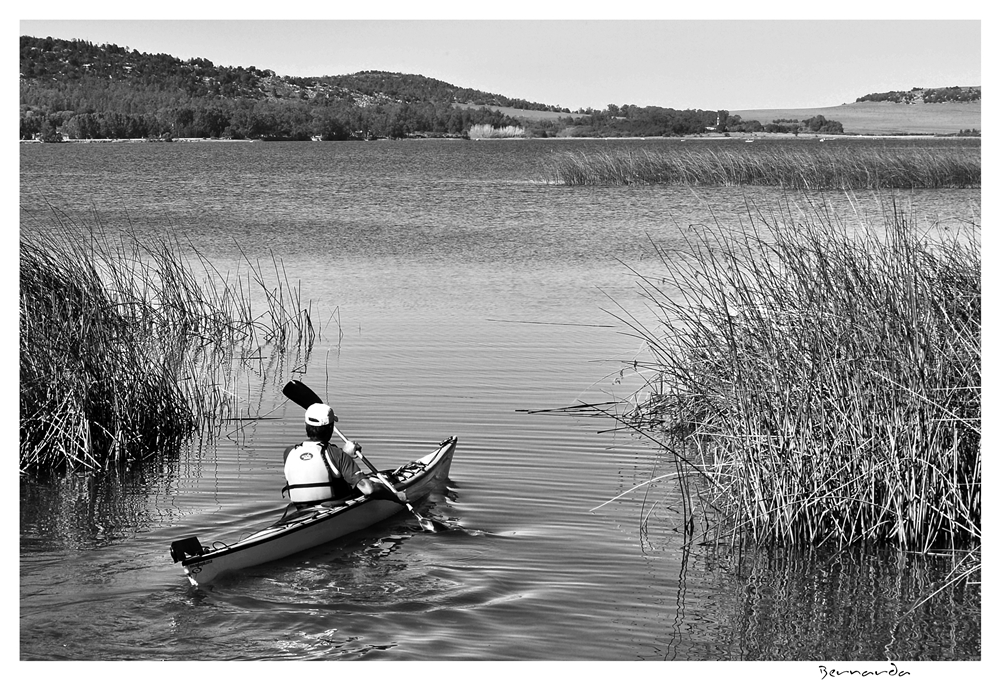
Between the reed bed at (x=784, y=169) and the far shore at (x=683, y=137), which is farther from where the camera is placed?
the far shore at (x=683, y=137)

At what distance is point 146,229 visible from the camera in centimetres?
2900

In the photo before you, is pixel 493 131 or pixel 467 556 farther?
pixel 493 131

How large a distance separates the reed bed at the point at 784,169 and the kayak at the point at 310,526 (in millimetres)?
26009

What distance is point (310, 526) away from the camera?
8445mm

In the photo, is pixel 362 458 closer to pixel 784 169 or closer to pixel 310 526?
pixel 310 526

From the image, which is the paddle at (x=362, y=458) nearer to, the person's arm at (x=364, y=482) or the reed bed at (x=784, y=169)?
the person's arm at (x=364, y=482)

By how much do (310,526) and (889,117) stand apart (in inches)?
4548

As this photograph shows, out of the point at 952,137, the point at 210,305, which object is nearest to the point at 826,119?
the point at 952,137

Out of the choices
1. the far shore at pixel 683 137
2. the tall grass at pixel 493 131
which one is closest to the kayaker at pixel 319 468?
the far shore at pixel 683 137

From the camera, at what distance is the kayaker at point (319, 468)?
8.70 metres

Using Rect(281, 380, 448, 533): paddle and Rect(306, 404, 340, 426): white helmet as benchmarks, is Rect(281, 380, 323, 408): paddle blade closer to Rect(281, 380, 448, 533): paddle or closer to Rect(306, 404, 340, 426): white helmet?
Rect(281, 380, 448, 533): paddle
